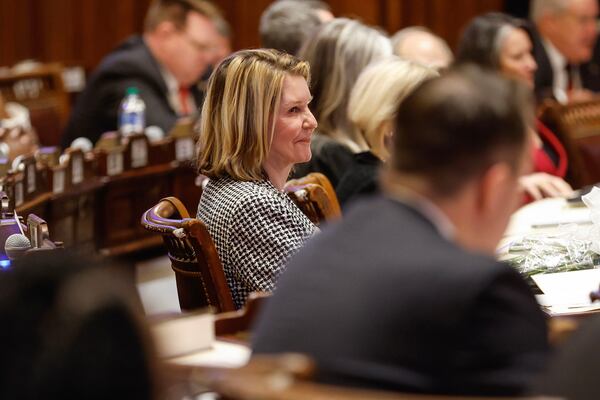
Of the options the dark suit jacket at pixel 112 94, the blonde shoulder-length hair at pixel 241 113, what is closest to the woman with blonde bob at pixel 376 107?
the blonde shoulder-length hair at pixel 241 113

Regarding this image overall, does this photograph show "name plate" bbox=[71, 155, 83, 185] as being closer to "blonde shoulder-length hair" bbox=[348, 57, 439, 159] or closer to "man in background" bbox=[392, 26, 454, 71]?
"blonde shoulder-length hair" bbox=[348, 57, 439, 159]

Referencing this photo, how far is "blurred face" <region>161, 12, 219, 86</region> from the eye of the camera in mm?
6781

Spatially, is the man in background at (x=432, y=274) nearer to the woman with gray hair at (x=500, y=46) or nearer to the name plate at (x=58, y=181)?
the name plate at (x=58, y=181)

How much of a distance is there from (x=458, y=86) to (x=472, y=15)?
8.07 meters

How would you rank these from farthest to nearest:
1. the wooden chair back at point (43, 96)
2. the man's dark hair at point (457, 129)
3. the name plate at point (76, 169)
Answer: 1. the wooden chair back at point (43, 96)
2. the name plate at point (76, 169)
3. the man's dark hair at point (457, 129)

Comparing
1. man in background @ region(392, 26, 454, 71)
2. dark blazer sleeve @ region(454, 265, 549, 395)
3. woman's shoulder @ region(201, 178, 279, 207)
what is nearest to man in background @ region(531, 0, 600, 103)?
man in background @ region(392, 26, 454, 71)

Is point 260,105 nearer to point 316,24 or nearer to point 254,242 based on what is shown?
point 254,242

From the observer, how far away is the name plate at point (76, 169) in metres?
4.54

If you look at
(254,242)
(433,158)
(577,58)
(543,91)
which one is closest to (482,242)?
(433,158)

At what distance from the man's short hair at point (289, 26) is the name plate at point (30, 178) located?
1.74 m

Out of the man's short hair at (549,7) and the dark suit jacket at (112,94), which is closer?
the dark suit jacket at (112,94)

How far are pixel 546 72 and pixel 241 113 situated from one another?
4.37 metres

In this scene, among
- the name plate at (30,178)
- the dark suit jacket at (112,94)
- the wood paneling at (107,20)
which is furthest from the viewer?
the wood paneling at (107,20)

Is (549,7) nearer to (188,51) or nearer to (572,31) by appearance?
(572,31)
